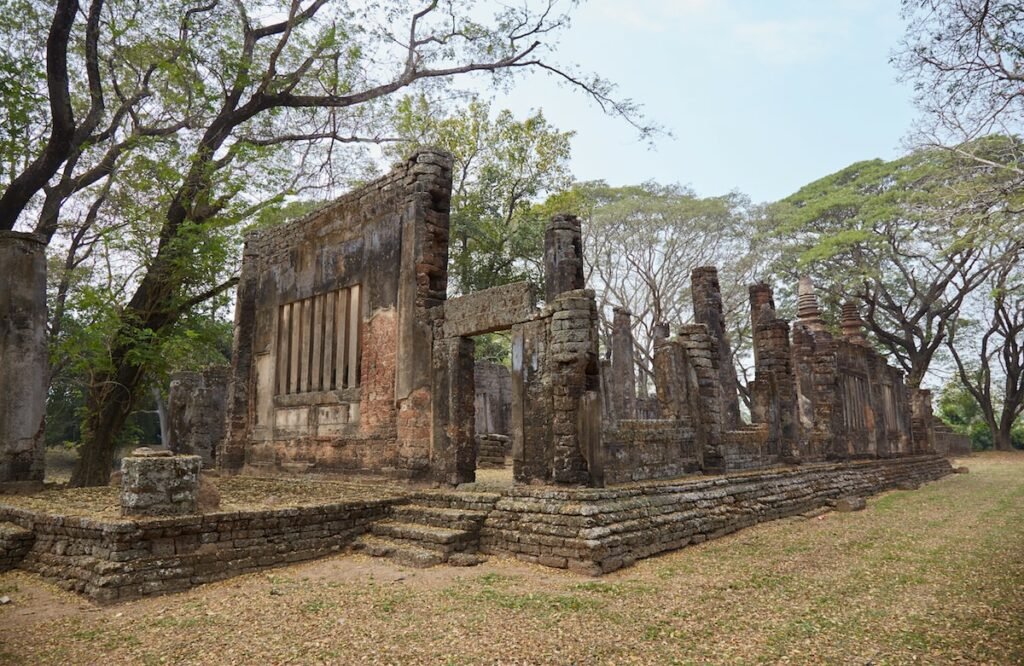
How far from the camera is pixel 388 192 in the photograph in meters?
11.9

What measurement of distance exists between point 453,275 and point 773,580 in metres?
18.6

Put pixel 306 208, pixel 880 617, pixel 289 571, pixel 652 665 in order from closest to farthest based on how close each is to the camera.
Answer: pixel 652 665
pixel 880 617
pixel 289 571
pixel 306 208

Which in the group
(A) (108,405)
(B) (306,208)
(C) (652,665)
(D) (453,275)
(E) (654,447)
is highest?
(B) (306,208)

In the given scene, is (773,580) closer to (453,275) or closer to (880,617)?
(880,617)

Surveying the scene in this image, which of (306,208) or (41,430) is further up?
(306,208)

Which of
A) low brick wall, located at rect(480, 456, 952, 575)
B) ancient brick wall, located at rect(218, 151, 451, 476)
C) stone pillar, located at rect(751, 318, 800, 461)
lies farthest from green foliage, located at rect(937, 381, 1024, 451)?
ancient brick wall, located at rect(218, 151, 451, 476)

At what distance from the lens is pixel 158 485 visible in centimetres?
739

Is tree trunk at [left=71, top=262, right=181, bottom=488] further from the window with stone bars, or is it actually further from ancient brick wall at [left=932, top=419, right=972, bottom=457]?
ancient brick wall at [left=932, top=419, right=972, bottom=457]

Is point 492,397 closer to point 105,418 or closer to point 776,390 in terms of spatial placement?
point 776,390

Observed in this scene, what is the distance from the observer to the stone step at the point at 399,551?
7934mm

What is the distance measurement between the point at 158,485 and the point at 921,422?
25394mm

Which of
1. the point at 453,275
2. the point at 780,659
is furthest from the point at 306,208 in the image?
the point at 780,659

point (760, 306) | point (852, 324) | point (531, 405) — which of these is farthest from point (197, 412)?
point (852, 324)

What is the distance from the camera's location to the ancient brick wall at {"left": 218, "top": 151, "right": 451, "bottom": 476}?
10930 millimetres
